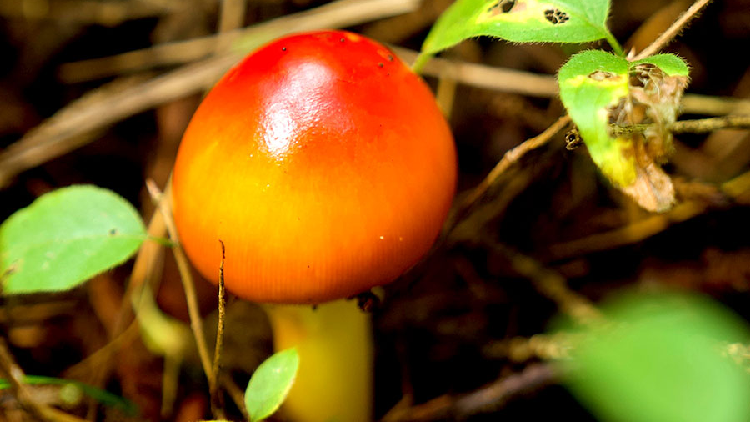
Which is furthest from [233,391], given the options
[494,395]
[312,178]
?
[312,178]

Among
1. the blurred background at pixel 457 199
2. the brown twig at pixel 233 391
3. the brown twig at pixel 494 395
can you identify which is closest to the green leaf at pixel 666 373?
the brown twig at pixel 494 395

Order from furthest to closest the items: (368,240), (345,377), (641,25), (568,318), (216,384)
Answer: (641,25) → (568,318) → (345,377) → (216,384) → (368,240)

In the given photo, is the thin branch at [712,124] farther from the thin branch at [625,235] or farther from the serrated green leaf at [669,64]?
the thin branch at [625,235]

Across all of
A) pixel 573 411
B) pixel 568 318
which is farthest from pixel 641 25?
pixel 573 411

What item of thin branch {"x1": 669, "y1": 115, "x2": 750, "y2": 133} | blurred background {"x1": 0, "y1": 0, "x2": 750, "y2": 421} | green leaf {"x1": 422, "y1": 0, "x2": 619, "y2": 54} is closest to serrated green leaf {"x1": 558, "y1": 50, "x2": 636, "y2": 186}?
green leaf {"x1": 422, "y1": 0, "x2": 619, "y2": 54}

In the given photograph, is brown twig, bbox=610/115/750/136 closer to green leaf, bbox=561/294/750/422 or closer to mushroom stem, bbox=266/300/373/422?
green leaf, bbox=561/294/750/422

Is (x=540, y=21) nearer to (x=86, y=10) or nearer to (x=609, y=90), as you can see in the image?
(x=609, y=90)

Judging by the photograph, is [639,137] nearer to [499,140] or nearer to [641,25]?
[499,140]
